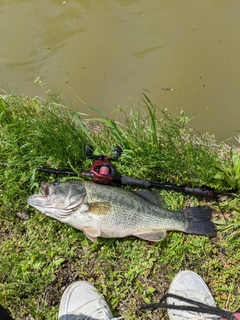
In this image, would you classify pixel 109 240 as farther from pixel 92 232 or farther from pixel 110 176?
pixel 110 176

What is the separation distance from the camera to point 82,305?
327 centimetres

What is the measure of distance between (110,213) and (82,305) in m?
0.99

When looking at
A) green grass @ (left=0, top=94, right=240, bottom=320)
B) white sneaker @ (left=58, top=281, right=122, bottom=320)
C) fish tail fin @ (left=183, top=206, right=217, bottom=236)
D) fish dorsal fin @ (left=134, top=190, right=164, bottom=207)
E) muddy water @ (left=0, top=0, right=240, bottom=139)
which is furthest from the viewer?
muddy water @ (left=0, top=0, right=240, bottom=139)

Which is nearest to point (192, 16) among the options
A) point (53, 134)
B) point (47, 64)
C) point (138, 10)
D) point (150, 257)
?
point (138, 10)

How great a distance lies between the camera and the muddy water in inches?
197

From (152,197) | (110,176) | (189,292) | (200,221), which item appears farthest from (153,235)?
(110,176)

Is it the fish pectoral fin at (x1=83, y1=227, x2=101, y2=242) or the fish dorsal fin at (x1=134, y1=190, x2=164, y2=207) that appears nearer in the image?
the fish pectoral fin at (x1=83, y1=227, x2=101, y2=242)

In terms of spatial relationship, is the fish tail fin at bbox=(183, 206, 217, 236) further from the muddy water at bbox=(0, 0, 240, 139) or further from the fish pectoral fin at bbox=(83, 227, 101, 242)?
the muddy water at bbox=(0, 0, 240, 139)

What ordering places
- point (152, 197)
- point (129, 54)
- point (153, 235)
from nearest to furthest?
point (153, 235)
point (152, 197)
point (129, 54)

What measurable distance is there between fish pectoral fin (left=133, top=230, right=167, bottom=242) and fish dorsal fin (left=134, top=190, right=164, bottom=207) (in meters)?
0.33

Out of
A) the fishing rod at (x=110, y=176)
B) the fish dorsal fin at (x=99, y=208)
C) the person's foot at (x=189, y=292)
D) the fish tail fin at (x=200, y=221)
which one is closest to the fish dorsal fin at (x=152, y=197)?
the fishing rod at (x=110, y=176)

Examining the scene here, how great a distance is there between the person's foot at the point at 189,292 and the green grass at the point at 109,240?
10 cm

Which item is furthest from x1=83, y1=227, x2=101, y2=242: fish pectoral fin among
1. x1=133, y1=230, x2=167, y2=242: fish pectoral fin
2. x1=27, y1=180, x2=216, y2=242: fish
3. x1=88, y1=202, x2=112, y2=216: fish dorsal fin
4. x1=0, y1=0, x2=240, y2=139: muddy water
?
x1=0, y1=0, x2=240, y2=139: muddy water

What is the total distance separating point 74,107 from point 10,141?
1.32m
